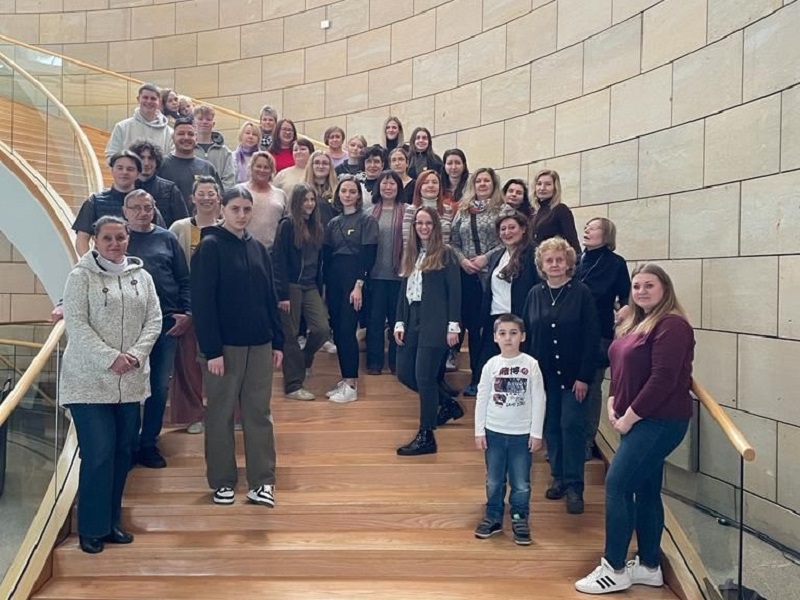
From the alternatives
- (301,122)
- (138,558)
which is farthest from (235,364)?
(301,122)

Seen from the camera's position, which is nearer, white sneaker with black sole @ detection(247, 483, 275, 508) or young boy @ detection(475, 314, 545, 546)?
young boy @ detection(475, 314, 545, 546)

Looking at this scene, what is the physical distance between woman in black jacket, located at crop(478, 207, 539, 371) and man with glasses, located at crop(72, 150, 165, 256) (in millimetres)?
2183

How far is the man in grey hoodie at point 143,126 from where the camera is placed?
6016mm

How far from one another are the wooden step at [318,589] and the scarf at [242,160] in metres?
3.91

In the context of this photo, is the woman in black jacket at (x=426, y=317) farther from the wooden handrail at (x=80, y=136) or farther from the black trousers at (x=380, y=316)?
the wooden handrail at (x=80, y=136)

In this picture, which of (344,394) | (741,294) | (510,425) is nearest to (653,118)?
(741,294)

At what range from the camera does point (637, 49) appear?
574cm

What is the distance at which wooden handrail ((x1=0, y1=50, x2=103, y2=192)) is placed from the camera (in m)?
6.34

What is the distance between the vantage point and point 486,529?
3.78m

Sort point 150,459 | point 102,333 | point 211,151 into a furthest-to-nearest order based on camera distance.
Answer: point 211,151, point 150,459, point 102,333

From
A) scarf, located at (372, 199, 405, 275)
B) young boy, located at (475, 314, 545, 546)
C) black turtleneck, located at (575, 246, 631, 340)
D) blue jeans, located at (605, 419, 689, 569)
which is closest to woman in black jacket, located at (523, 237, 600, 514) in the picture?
young boy, located at (475, 314, 545, 546)

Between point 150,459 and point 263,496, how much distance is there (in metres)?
0.84

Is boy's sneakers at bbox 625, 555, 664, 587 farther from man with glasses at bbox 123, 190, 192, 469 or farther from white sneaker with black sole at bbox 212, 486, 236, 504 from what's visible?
man with glasses at bbox 123, 190, 192, 469

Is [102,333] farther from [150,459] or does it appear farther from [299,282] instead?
[299,282]
